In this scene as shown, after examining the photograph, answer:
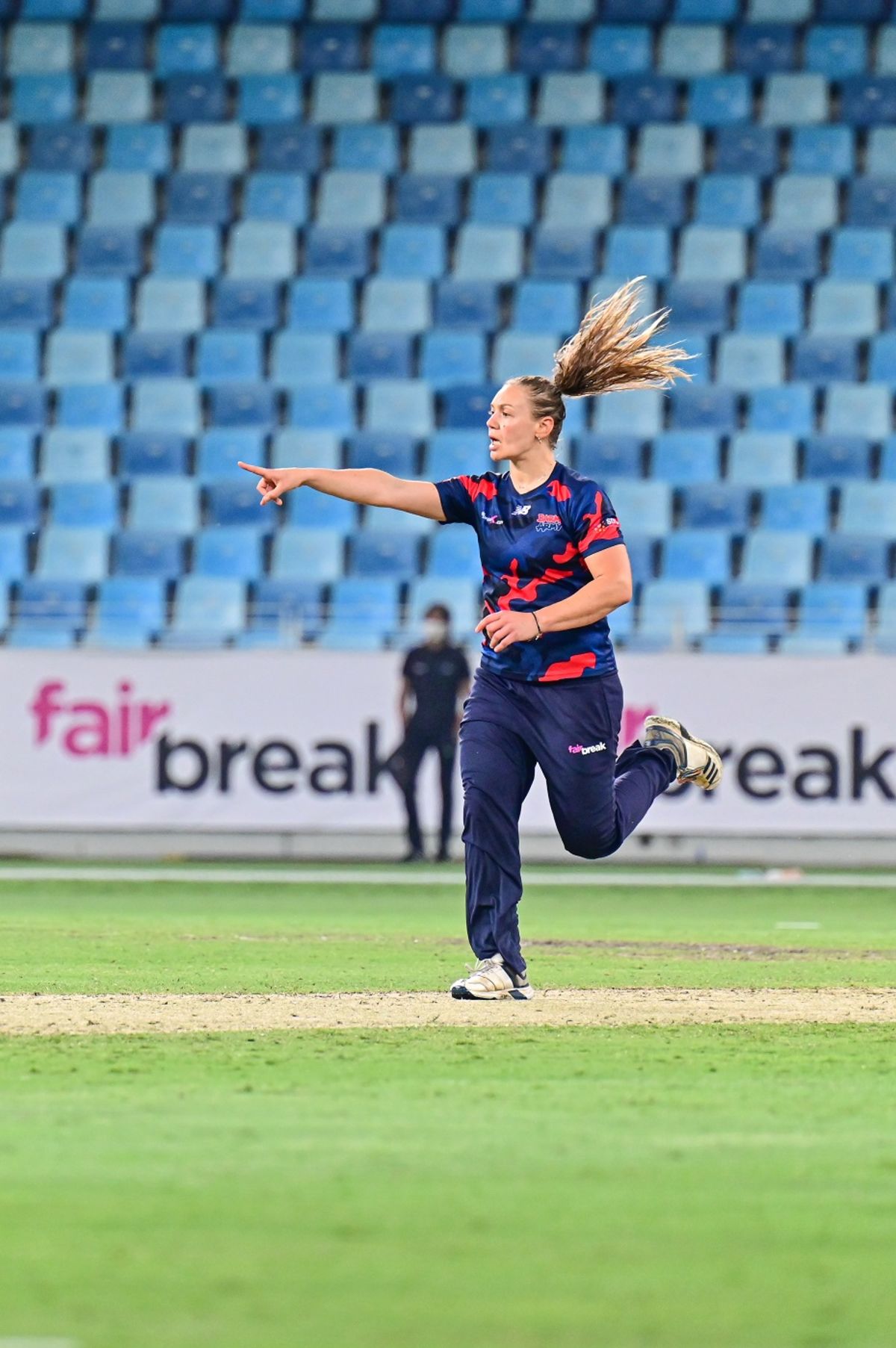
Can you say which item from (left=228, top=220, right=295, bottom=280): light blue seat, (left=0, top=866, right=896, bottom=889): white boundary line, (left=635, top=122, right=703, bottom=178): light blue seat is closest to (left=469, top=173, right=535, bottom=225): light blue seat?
(left=635, top=122, right=703, bottom=178): light blue seat

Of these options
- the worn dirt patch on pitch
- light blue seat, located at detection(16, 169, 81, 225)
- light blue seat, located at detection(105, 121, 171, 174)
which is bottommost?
the worn dirt patch on pitch

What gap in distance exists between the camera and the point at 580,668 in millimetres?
7426

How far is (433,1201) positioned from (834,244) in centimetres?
1969

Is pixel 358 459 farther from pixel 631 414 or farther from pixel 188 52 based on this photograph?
pixel 188 52

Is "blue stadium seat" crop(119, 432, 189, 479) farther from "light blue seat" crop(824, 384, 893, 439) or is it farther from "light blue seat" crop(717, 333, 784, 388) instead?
"light blue seat" crop(824, 384, 893, 439)

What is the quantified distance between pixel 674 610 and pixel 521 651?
1120 cm

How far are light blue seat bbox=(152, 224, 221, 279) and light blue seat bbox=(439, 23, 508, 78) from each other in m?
3.39

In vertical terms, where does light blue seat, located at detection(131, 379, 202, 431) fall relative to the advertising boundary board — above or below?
above

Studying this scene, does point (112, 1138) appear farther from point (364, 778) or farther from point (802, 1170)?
point (364, 778)

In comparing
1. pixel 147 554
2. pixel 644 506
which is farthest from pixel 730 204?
pixel 147 554

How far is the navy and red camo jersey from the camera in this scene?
24.0 ft

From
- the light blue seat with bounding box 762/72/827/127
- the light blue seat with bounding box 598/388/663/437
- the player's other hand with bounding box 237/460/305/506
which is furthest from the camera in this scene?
the light blue seat with bounding box 762/72/827/127

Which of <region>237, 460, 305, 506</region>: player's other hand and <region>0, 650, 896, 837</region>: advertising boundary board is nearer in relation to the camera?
<region>237, 460, 305, 506</region>: player's other hand

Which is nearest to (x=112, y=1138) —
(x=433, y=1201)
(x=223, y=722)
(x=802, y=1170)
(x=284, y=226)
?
(x=433, y=1201)
